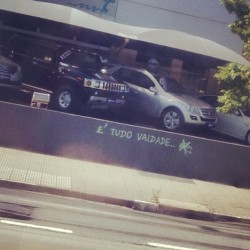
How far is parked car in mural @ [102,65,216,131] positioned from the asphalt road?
7.97 metres

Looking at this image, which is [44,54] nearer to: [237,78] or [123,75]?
[123,75]

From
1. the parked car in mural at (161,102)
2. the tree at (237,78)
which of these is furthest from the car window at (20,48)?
the tree at (237,78)

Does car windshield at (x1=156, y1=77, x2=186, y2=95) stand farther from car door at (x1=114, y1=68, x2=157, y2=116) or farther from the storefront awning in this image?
the storefront awning

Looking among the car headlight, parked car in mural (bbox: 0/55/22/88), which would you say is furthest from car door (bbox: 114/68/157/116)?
parked car in mural (bbox: 0/55/22/88)

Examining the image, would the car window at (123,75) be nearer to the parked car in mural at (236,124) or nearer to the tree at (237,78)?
the parked car in mural at (236,124)

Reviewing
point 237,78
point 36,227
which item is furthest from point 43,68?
point 36,227

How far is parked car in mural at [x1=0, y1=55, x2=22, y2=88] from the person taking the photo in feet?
58.1

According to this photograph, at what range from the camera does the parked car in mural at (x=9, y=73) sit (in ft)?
58.1

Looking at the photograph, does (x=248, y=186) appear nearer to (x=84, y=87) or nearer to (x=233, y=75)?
(x=233, y=75)

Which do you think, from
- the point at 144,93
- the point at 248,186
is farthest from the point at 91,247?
the point at 144,93

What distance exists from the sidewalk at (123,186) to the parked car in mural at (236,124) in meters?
6.16

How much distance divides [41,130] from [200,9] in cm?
1352

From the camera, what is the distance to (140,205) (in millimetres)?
9906

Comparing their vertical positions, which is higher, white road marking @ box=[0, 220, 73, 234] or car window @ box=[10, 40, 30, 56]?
car window @ box=[10, 40, 30, 56]
